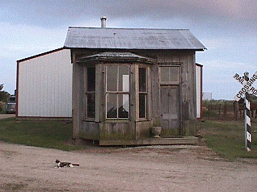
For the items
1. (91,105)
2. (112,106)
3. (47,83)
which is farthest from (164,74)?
(47,83)

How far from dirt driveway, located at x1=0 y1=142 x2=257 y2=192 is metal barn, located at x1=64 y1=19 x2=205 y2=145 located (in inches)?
46.6

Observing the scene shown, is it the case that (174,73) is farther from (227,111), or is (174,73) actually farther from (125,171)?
(227,111)

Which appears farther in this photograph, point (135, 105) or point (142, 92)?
point (142, 92)

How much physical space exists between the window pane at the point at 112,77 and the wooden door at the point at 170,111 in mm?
2074

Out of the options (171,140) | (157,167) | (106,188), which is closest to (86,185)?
(106,188)

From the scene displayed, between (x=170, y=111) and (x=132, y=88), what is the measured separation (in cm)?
207

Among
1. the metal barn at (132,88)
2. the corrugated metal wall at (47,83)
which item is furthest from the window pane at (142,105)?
the corrugated metal wall at (47,83)

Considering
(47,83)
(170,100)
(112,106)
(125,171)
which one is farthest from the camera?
(47,83)

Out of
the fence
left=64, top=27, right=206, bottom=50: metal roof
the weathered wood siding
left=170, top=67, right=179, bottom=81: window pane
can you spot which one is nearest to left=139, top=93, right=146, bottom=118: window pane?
the weathered wood siding

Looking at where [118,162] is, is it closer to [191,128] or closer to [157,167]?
[157,167]

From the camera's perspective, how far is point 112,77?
44.9 feet

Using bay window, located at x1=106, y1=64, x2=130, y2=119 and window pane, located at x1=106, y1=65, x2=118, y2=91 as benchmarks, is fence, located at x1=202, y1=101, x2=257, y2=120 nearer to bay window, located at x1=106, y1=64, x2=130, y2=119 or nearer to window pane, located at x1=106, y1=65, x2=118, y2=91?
bay window, located at x1=106, y1=64, x2=130, y2=119

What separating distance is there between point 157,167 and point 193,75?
591 cm

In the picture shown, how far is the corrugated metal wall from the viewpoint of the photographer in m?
26.4
